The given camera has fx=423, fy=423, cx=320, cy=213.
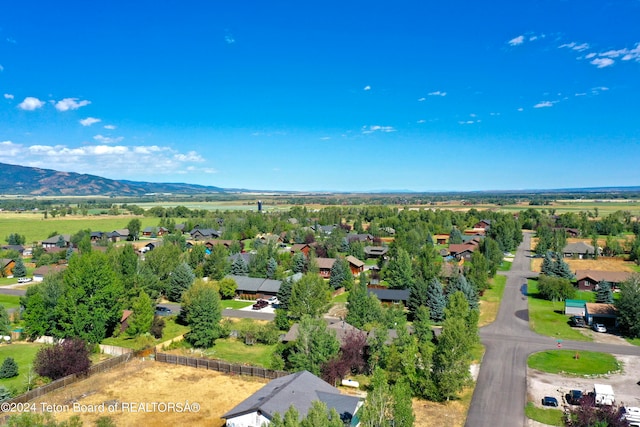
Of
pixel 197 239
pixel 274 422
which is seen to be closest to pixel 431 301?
pixel 274 422

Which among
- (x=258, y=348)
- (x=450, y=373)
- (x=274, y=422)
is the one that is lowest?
(x=258, y=348)

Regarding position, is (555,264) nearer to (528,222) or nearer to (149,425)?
(149,425)

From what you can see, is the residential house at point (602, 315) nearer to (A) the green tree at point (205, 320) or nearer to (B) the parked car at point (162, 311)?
(A) the green tree at point (205, 320)

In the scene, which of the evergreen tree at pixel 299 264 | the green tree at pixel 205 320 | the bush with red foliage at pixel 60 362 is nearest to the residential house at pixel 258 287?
the evergreen tree at pixel 299 264

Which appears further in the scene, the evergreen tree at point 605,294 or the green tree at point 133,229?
the green tree at point 133,229

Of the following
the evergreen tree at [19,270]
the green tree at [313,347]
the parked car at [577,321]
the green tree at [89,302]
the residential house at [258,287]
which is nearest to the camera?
the green tree at [313,347]

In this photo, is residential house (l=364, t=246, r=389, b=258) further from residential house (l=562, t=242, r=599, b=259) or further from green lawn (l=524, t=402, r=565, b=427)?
green lawn (l=524, t=402, r=565, b=427)

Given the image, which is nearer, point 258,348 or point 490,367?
point 490,367
